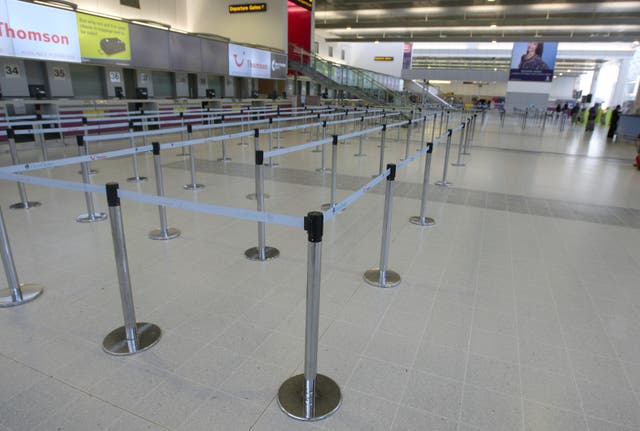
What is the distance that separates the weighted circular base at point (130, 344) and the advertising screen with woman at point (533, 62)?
90.5 ft

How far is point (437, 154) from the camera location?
32.0ft

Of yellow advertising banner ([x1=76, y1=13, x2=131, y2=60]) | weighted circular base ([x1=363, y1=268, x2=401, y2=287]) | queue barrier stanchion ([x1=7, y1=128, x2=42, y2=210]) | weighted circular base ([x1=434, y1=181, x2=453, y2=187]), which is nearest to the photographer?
weighted circular base ([x1=363, y1=268, x2=401, y2=287])

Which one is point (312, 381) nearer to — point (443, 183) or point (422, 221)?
point (422, 221)

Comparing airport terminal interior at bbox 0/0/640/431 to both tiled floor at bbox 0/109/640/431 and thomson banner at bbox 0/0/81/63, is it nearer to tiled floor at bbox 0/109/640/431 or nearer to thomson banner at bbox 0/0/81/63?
tiled floor at bbox 0/109/640/431

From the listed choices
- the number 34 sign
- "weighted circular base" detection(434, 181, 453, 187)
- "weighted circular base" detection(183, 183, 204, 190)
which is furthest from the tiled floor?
the number 34 sign

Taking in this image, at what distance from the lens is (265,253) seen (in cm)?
358

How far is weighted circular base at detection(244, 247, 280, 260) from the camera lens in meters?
3.53

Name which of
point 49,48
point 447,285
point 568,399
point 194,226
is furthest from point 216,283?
point 49,48

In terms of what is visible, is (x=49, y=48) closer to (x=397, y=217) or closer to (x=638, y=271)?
(x=397, y=217)

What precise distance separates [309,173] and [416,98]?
17.2m

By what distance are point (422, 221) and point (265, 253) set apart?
1.97 metres

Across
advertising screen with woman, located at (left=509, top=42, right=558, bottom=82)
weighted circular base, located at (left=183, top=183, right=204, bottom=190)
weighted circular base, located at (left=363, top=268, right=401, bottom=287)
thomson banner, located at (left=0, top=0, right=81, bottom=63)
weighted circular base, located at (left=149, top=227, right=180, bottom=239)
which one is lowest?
Answer: weighted circular base, located at (left=363, top=268, right=401, bottom=287)

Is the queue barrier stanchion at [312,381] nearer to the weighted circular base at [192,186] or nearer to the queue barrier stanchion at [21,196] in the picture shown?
the weighted circular base at [192,186]

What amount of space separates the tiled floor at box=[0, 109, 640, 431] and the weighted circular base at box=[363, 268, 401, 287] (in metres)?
0.08
